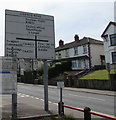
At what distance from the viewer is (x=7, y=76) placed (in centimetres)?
834

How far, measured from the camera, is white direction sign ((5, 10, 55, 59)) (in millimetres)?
9680

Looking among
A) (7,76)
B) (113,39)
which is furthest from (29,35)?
(113,39)

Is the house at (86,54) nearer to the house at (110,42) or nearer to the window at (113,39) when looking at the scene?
the house at (110,42)

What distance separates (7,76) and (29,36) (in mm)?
2819

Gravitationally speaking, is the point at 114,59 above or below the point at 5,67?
above

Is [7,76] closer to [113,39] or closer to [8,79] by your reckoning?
[8,79]

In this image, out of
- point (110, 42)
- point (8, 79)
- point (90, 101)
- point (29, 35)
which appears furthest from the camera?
point (110, 42)

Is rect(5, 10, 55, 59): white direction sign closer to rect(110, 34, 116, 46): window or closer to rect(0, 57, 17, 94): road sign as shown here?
rect(0, 57, 17, 94): road sign

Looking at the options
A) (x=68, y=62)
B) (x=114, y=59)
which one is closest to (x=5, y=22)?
(x=114, y=59)

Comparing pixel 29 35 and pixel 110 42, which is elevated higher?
pixel 110 42

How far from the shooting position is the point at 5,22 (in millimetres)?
9633

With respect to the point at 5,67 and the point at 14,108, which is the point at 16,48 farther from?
the point at 14,108

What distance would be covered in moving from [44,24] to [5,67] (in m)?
3.65

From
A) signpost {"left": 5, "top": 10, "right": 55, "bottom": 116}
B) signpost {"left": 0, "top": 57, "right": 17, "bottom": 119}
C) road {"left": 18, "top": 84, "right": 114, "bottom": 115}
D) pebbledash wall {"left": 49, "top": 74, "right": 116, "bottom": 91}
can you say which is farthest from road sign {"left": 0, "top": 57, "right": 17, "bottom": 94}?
pebbledash wall {"left": 49, "top": 74, "right": 116, "bottom": 91}
